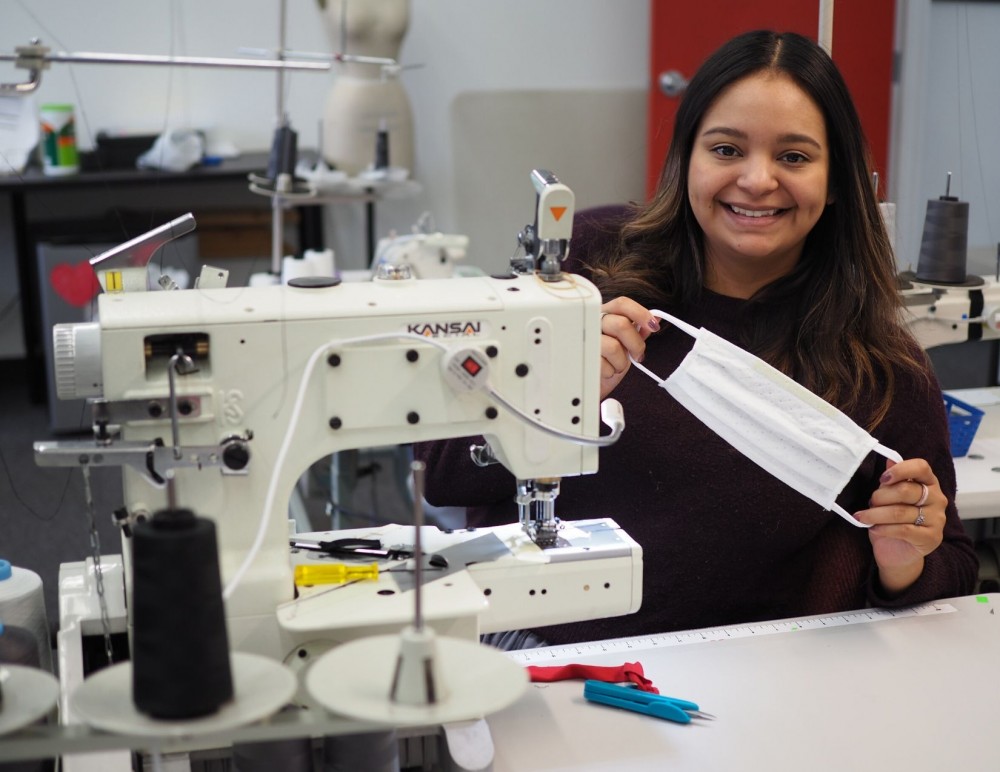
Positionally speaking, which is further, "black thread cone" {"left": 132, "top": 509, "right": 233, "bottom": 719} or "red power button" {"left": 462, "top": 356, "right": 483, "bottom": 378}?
"red power button" {"left": 462, "top": 356, "right": 483, "bottom": 378}

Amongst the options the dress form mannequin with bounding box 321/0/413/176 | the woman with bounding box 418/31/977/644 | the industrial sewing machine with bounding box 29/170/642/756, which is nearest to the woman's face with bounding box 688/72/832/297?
the woman with bounding box 418/31/977/644

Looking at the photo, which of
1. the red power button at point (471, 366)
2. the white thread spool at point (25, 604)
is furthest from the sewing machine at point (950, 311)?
the white thread spool at point (25, 604)

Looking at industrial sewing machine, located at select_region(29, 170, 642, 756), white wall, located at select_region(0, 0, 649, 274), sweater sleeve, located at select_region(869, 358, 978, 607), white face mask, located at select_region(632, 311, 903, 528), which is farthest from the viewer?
white wall, located at select_region(0, 0, 649, 274)

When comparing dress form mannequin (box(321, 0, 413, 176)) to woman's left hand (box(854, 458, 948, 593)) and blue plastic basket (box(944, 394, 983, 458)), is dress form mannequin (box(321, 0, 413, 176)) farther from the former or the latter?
woman's left hand (box(854, 458, 948, 593))

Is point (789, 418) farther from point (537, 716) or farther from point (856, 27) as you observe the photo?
point (856, 27)

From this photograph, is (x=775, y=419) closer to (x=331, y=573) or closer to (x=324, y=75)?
(x=331, y=573)

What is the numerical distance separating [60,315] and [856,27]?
292cm

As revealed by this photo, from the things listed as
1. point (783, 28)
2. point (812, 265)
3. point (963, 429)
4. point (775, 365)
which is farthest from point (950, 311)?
point (783, 28)

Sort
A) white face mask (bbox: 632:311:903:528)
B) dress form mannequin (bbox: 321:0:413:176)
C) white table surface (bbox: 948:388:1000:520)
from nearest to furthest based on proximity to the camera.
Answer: white face mask (bbox: 632:311:903:528)
white table surface (bbox: 948:388:1000:520)
dress form mannequin (bbox: 321:0:413:176)

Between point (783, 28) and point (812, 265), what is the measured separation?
2.07 m

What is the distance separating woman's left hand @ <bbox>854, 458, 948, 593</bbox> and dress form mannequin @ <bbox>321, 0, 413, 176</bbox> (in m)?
3.04

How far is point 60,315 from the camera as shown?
4.27m

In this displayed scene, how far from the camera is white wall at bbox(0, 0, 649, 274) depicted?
459 cm

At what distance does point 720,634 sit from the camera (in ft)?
4.98
